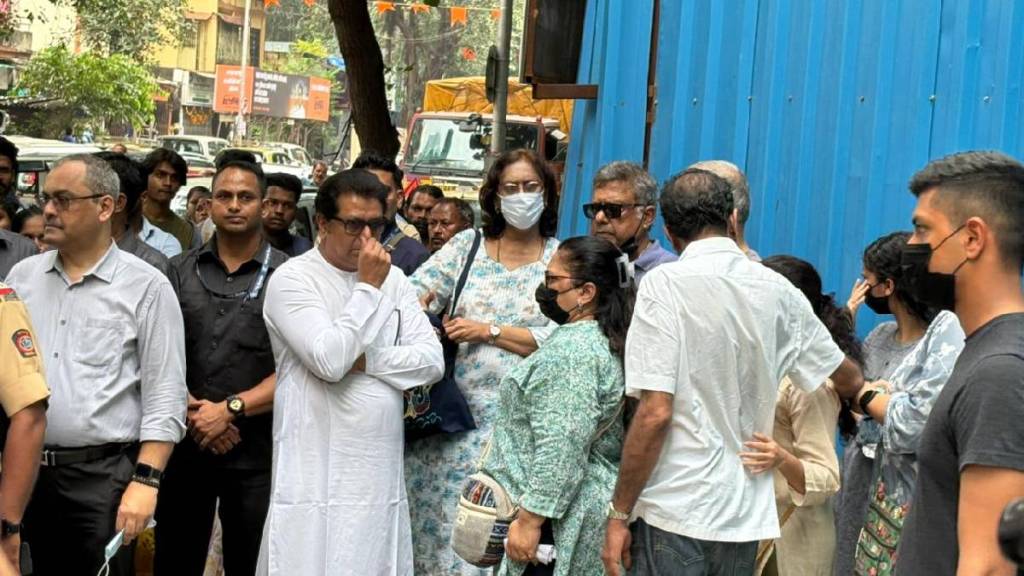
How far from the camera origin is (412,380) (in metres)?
5.39

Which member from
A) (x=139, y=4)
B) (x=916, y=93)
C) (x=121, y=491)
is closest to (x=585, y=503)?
(x=121, y=491)

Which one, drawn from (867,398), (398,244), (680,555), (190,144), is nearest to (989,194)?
(867,398)

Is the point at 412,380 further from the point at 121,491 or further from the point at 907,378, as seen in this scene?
the point at 907,378

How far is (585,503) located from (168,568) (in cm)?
232

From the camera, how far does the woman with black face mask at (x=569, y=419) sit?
4.54 m

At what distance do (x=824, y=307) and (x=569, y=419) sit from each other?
116 centimetres

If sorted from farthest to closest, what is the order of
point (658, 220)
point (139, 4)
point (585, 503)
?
1. point (139, 4)
2. point (658, 220)
3. point (585, 503)

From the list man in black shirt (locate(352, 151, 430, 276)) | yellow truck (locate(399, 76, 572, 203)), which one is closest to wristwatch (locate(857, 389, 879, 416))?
man in black shirt (locate(352, 151, 430, 276))

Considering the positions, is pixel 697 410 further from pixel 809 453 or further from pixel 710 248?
pixel 809 453

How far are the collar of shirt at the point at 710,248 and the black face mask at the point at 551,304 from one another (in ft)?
1.94

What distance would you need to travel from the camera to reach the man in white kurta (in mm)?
5277

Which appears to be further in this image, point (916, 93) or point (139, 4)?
point (139, 4)

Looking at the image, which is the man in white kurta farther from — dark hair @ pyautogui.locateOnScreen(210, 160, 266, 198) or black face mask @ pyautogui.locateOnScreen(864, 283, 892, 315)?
black face mask @ pyautogui.locateOnScreen(864, 283, 892, 315)

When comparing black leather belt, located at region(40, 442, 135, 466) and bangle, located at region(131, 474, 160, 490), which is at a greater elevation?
black leather belt, located at region(40, 442, 135, 466)
